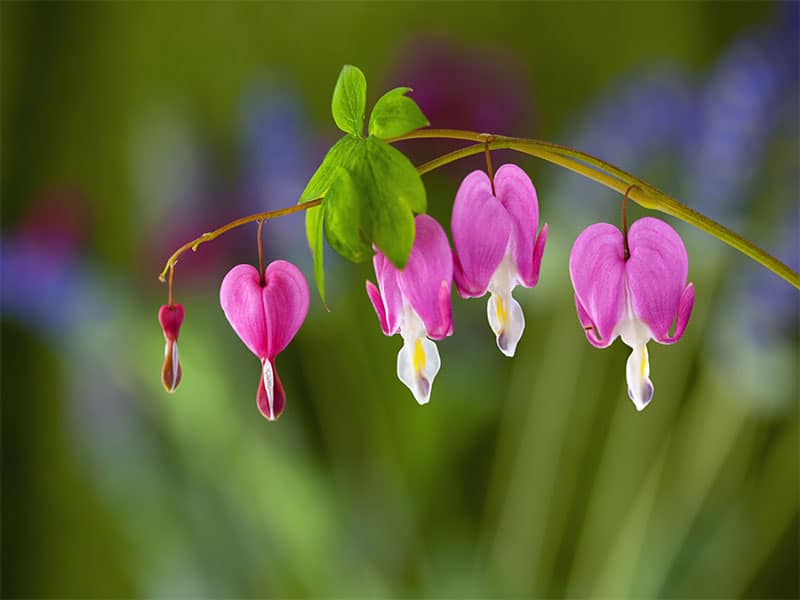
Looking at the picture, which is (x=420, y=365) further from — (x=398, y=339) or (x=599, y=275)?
(x=398, y=339)

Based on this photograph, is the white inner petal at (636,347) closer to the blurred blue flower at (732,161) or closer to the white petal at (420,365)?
the white petal at (420,365)

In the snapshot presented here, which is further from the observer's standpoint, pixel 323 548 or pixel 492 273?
pixel 323 548

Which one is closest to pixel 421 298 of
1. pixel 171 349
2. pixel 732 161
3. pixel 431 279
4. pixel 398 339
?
pixel 431 279

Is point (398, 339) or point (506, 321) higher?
point (506, 321)

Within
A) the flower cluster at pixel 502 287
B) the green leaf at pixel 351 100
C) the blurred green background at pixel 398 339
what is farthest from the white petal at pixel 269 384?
the blurred green background at pixel 398 339

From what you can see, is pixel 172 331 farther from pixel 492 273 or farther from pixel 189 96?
pixel 189 96

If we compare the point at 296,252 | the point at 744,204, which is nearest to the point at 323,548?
the point at 296,252
